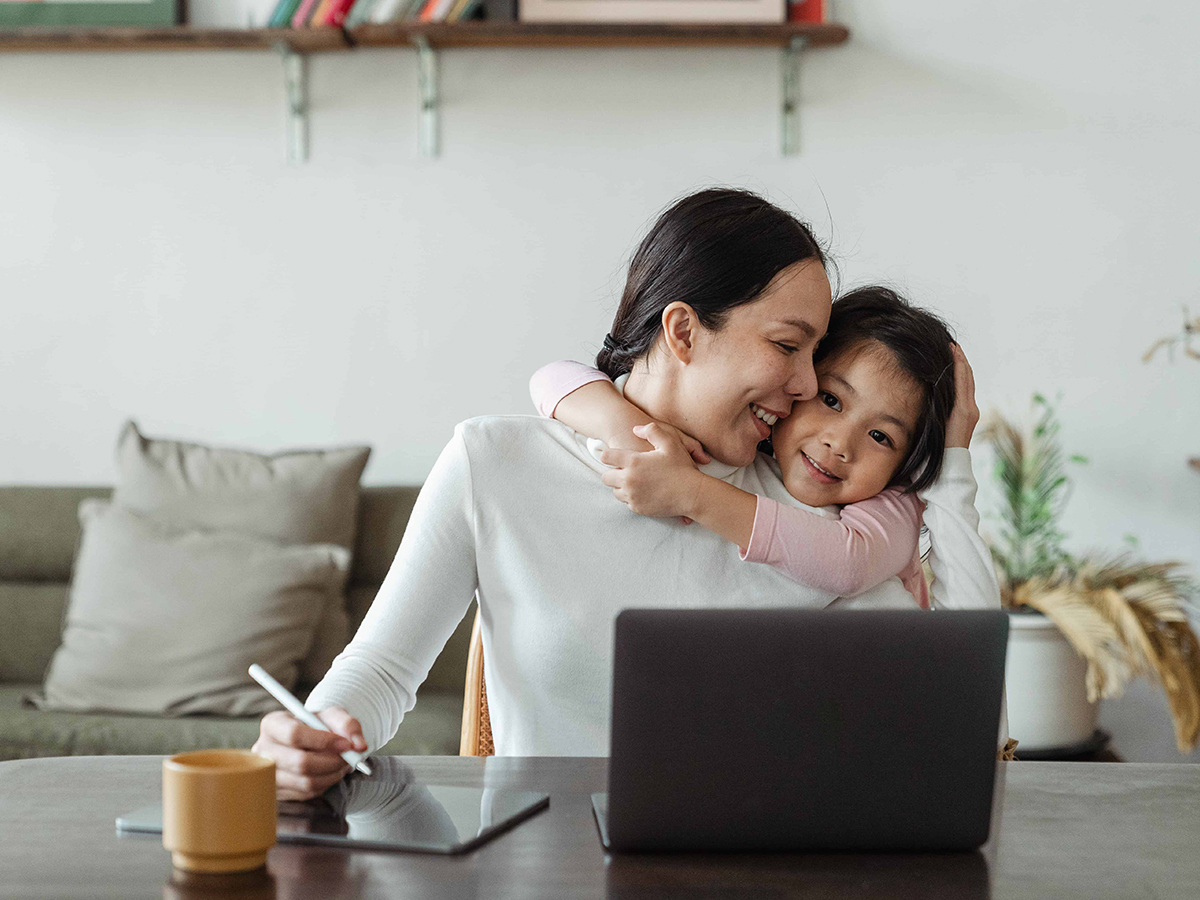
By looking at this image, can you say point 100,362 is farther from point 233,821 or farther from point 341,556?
point 233,821

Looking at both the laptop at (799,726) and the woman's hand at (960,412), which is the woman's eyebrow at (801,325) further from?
the laptop at (799,726)

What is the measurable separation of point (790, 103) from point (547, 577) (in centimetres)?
190

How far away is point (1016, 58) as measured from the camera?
275 cm

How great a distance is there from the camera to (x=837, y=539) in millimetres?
1170

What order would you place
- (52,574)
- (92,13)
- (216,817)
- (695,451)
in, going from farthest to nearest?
(92,13), (52,574), (695,451), (216,817)

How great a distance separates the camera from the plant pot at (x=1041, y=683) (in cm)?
240

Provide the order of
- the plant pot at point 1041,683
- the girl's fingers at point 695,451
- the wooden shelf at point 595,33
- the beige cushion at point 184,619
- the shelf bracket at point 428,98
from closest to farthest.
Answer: the girl's fingers at point 695,451
the beige cushion at point 184,619
the plant pot at point 1041,683
the wooden shelf at point 595,33
the shelf bracket at point 428,98

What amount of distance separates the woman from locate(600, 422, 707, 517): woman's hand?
0.06 metres

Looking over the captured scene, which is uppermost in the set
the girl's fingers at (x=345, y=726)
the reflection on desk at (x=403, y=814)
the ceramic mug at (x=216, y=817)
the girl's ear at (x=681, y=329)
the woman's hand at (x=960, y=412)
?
the girl's ear at (x=681, y=329)

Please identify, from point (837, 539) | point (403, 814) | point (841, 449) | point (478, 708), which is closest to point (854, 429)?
point (841, 449)

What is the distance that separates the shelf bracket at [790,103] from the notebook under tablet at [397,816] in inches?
85.4

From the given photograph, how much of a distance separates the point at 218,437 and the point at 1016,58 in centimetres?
215

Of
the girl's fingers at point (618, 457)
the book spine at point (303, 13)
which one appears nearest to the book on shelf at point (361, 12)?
the book spine at point (303, 13)

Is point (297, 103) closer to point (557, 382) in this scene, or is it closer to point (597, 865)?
point (557, 382)
